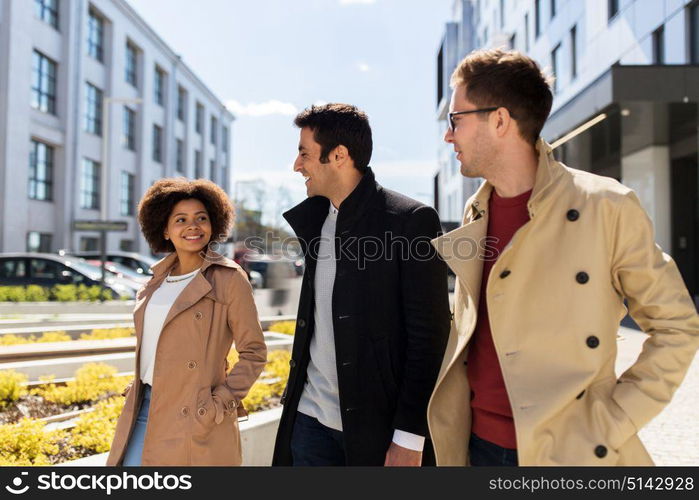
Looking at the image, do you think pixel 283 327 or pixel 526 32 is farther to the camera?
pixel 526 32

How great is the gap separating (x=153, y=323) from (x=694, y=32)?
1533 centimetres

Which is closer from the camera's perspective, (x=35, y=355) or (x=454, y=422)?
(x=454, y=422)

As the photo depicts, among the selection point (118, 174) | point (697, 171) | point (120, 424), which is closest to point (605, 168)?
point (697, 171)

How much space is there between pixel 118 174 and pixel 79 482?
36060 millimetres

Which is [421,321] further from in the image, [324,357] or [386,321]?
[324,357]

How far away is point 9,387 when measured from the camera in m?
4.98

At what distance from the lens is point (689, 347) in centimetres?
179

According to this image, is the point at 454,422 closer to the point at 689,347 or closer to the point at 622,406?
the point at 622,406

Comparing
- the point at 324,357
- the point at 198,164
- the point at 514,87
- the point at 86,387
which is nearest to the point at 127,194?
the point at 198,164

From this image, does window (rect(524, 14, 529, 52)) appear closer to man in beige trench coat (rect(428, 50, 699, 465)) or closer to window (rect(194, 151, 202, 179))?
man in beige trench coat (rect(428, 50, 699, 465))

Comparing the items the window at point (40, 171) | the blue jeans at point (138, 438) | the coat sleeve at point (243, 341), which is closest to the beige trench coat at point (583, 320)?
the coat sleeve at point (243, 341)

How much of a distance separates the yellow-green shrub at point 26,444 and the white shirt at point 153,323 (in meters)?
1.24

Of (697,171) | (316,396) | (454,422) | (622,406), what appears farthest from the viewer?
(697,171)

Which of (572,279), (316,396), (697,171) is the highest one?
(697,171)
